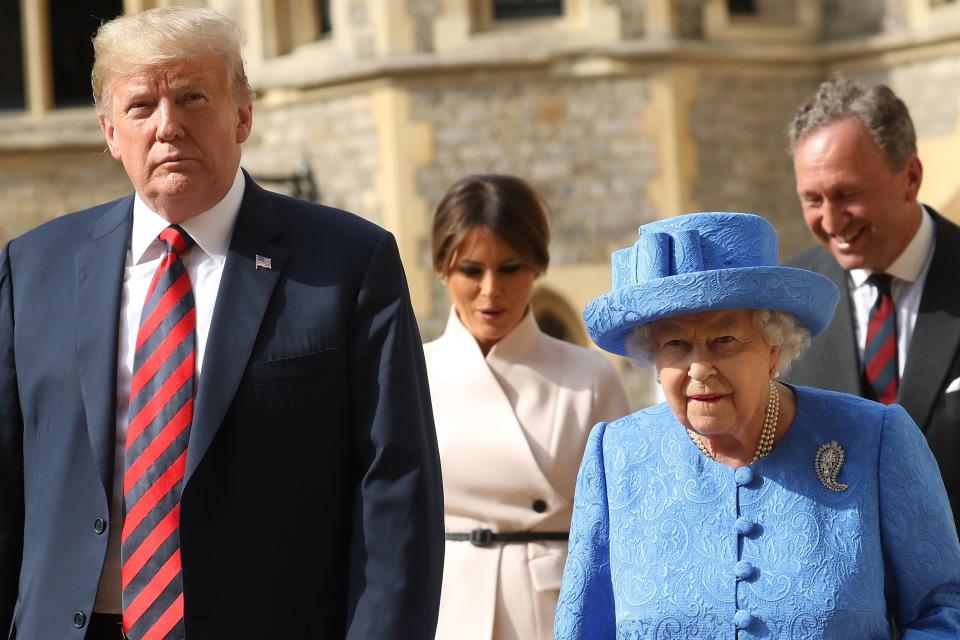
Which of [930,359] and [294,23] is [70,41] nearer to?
[294,23]

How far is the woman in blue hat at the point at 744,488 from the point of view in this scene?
2.68 metres

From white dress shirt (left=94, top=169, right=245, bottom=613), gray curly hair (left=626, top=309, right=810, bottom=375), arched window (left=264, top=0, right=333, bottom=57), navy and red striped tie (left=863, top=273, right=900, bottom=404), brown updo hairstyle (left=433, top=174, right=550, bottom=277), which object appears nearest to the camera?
gray curly hair (left=626, top=309, right=810, bottom=375)

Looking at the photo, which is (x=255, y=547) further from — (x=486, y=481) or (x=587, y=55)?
(x=587, y=55)

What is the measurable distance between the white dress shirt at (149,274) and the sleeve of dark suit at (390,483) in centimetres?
28

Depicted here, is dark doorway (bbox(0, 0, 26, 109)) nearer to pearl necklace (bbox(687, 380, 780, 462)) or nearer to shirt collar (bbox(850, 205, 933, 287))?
shirt collar (bbox(850, 205, 933, 287))

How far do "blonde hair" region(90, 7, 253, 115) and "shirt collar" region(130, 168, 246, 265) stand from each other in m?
0.20

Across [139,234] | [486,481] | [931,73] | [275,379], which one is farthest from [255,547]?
[931,73]

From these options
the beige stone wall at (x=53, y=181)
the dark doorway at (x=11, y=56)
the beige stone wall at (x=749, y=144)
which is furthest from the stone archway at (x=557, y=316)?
the dark doorway at (x=11, y=56)

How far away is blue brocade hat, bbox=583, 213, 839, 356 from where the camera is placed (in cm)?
268

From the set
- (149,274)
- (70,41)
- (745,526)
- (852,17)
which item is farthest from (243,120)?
(70,41)

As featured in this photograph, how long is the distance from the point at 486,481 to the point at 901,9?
31.1ft

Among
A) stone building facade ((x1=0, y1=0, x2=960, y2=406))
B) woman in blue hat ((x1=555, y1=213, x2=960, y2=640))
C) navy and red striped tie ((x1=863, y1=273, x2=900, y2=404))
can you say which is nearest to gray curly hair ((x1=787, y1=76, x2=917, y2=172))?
navy and red striped tie ((x1=863, y1=273, x2=900, y2=404))

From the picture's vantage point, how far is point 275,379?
9.55 feet

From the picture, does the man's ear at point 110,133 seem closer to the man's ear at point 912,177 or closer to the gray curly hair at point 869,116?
the gray curly hair at point 869,116
